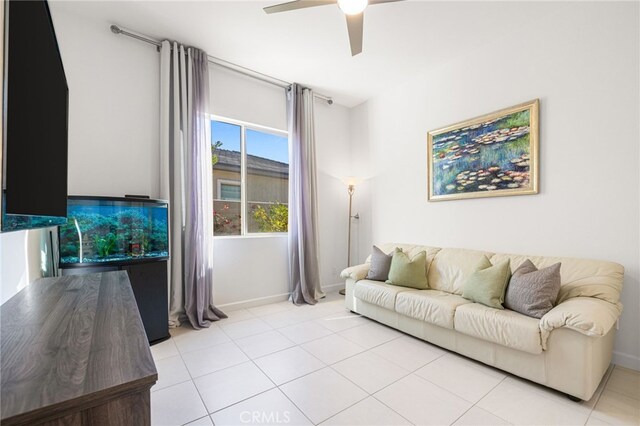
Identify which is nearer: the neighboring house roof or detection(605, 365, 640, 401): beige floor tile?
detection(605, 365, 640, 401): beige floor tile

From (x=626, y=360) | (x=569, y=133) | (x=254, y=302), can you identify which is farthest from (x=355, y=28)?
(x=626, y=360)

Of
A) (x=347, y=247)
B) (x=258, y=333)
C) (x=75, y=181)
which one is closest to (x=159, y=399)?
(x=258, y=333)

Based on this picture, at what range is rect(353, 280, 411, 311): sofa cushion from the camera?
291 centimetres

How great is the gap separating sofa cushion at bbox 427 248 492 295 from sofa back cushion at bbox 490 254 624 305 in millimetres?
551

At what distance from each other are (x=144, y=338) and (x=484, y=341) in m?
2.40

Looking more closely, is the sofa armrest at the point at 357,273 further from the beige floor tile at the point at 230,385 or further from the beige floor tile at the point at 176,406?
the beige floor tile at the point at 176,406

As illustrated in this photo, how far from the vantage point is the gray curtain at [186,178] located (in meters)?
3.03

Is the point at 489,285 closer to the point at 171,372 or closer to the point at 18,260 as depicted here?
the point at 171,372

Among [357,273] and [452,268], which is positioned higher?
[452,268]

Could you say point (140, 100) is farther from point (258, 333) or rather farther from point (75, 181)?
point (258, 333)

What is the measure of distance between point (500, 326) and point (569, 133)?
6.04ft

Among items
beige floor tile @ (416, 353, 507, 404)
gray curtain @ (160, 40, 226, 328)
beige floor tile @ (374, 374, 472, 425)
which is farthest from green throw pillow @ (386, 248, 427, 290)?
gray curtain @ (160, 40, 226, 328)

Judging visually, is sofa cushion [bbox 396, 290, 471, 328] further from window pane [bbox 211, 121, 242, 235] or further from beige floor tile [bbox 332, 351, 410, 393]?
window pane [bbox 211, 121, 242, 235]

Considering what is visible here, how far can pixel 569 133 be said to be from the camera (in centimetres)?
253
